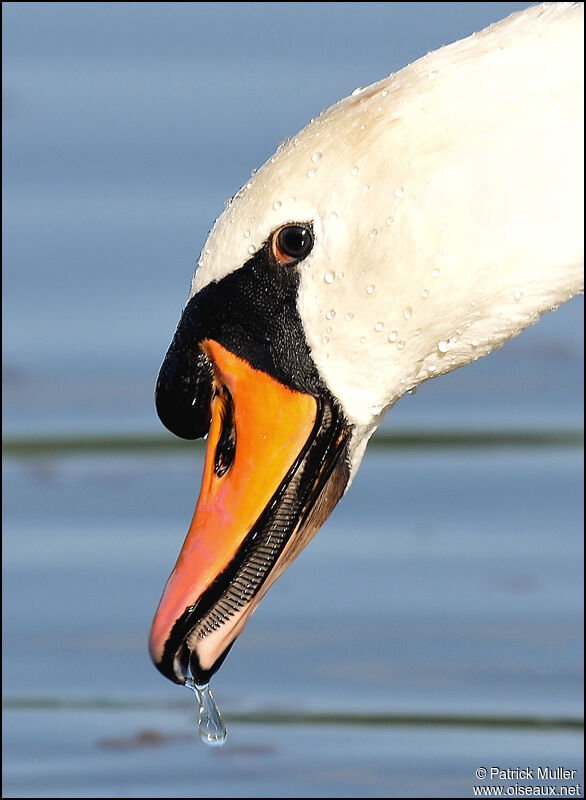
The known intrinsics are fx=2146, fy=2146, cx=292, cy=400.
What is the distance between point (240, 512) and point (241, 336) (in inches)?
14.0

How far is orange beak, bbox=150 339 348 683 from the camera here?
428 centimetres

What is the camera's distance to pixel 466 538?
275 inches

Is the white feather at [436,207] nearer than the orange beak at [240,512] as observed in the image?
Yes

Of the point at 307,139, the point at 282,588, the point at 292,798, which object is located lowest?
the point at 292,798

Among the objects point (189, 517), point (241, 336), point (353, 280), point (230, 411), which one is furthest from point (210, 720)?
point (189, 517)

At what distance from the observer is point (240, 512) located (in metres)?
4.30

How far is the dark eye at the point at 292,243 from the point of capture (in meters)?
4.00

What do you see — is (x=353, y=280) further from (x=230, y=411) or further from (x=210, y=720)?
(x=210, y=720)

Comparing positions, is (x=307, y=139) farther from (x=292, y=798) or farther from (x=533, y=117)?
(x=292, y=798)

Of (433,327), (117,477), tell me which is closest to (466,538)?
(117,477)

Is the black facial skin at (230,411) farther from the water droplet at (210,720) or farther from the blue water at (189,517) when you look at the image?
the blue water at (189,517)

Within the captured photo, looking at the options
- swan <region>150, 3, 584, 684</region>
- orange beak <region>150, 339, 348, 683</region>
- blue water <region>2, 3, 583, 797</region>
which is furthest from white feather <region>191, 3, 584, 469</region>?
blue water <region>2, 3, 583, 797</region>

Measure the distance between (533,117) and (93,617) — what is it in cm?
332

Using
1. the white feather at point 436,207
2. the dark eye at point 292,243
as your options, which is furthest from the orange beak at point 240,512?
the dark eye at point 292,243
